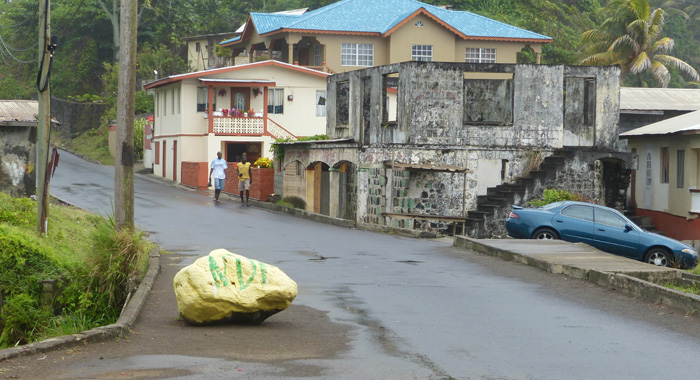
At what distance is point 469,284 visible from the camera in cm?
1541

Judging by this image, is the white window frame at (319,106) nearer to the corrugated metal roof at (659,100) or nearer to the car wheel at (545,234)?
the corrugated metal roof at (659,100)

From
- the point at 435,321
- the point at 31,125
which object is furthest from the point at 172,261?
the point at 31,125

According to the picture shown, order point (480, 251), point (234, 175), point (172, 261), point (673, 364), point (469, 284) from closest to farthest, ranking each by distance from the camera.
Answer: point (673, 364)
point (469, 284)
point (172, 261)
point (480, 251)
point (234, 175)

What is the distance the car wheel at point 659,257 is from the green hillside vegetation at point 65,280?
12.4 meters

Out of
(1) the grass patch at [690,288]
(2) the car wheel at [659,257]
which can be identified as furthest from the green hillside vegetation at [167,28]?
(1) the grass patch at [690,288]

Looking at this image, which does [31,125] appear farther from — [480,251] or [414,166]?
[480,251]

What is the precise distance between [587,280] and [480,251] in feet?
16.9

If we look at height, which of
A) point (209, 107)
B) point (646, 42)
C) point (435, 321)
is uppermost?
point (646, 42)

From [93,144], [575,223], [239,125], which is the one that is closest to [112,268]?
[575,223]

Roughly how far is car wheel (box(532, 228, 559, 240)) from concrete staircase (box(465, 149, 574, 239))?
5.71 m

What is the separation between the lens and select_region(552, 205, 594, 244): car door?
74.9ft

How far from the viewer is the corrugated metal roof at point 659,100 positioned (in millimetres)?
36031

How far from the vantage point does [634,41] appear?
48.5m

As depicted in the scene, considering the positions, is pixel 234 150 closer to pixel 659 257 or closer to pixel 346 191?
pixel 346 191
